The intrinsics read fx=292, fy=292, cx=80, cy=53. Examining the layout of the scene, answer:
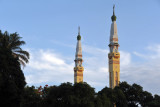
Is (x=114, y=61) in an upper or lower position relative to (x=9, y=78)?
upper

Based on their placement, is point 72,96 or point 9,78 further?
point 72,96

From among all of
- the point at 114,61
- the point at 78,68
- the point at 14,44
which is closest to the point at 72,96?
the point at 14,44

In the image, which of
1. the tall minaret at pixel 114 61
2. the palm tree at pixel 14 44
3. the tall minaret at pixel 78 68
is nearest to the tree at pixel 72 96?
the palm tree at pixel 14 44

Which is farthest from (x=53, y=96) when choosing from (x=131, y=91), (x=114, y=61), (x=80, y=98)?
(x=114, y=61)

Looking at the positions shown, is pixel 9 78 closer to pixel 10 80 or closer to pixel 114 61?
pixel 10 80

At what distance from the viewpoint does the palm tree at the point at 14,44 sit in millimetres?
31247

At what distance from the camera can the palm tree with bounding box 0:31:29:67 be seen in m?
31.2

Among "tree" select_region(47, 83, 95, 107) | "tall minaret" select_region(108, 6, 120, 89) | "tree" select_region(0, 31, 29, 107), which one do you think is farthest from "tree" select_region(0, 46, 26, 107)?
"tall minaret" select_region(108, 6, 120, 89)

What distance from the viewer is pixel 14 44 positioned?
32.2 meters

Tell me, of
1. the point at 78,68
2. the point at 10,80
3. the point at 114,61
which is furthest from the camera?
the point at 78,68

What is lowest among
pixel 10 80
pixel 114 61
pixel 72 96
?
pixel 10 80

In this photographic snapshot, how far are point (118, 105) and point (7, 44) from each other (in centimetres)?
2665

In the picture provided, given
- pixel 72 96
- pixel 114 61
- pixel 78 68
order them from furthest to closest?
pixel 78 68 → pixel 114 61 → pixel 72 96

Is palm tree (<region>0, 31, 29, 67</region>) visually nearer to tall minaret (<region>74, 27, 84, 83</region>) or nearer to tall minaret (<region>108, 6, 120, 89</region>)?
Answer: tall minaret (<region>108, 6, 120, 89</region>)
